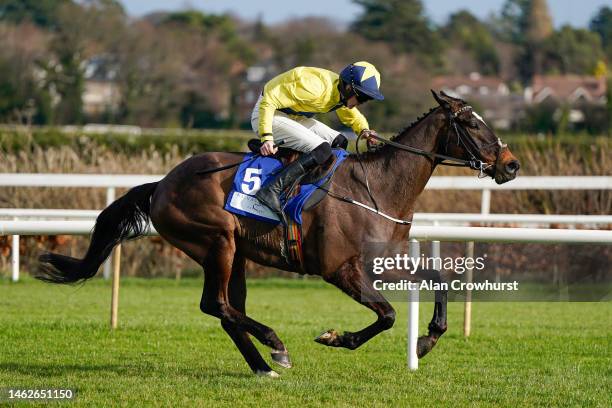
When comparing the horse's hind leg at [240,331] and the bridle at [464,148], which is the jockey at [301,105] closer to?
the bridle at [464,148]

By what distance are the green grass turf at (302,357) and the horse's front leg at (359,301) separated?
0.23m

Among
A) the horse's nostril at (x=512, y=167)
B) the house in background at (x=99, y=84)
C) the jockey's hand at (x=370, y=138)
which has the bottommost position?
the house in background at (x=99, y=84)

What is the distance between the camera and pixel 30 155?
1522cm

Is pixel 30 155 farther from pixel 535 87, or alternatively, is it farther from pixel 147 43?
pixel 535 87

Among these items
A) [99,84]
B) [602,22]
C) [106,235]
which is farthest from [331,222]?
[602,22]

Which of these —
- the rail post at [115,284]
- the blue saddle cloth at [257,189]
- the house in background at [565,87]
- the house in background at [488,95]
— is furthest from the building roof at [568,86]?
the blue saddle cloth at [257,189]

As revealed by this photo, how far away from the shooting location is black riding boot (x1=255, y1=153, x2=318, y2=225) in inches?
255

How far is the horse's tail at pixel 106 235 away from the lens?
7090 millimetres

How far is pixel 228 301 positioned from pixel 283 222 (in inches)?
25.5

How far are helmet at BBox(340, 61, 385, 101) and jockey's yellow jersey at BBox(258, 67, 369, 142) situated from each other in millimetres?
102

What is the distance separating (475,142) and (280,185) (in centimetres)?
112

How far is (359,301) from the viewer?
6309mm

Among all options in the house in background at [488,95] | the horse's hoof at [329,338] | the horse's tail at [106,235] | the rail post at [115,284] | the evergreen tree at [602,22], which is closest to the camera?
the horse's hoof at [329,338]

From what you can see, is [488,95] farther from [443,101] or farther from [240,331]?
[240,331]
